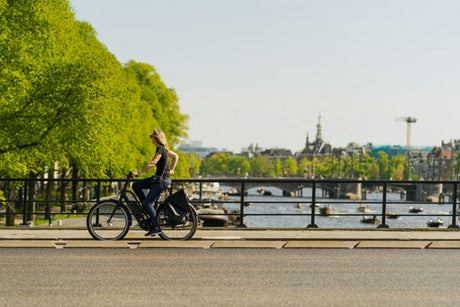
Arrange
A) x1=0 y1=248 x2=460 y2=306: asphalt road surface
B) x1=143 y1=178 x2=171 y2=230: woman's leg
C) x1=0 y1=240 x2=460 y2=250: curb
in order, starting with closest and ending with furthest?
1. x1=0 y1=248 x2=460 y2=306: asphalt road surface
2. x1=0 y1=240 x2=460 y2=250: curb
3. x1=143 y1=178 x2=171 y2=230: woman's leg

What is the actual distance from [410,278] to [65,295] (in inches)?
163

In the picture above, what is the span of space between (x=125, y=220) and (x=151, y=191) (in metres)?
0.76

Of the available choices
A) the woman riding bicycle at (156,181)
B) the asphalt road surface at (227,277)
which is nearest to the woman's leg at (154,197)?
the woman riding bicycle at (156,181)

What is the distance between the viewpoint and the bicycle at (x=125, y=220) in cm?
1109

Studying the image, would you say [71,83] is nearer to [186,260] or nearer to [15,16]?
[15,16]

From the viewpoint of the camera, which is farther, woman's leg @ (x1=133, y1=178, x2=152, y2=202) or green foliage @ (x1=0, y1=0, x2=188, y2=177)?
green foliage @ (x1=0, y1=0, x2=188, y2=177)

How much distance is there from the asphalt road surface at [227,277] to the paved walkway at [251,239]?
1.68 feet

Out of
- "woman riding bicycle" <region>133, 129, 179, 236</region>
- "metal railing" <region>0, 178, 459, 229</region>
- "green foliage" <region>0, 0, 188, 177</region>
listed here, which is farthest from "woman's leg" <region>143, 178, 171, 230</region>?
"green foliage" <region>0, 0, 188, 177</region>

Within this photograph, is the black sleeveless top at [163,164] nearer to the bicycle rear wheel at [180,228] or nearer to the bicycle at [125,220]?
the bicycle at [125,220]

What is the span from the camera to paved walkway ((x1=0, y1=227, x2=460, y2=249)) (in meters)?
10.9

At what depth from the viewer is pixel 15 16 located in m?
24.4

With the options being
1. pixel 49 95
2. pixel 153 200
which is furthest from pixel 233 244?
pixel 49 95

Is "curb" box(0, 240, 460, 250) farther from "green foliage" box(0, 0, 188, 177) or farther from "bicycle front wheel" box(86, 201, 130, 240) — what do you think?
"green foliage" box(0, 0, 188, 177)

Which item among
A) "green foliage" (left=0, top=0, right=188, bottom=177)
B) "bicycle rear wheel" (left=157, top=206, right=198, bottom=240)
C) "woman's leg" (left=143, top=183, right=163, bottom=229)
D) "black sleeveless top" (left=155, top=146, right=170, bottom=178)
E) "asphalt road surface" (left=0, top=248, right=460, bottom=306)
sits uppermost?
"green foliage" (left=0, top=0, right=188, bottom=177)
